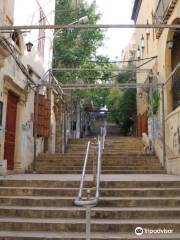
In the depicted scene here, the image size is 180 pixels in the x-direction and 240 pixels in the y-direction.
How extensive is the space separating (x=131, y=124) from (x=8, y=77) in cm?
2032

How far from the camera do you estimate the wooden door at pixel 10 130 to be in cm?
1185

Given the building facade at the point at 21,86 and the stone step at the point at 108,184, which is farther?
the building facade at the point at 21,86

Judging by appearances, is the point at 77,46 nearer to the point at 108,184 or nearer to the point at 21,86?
the point at 21,86

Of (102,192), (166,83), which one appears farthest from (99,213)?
(166,83)

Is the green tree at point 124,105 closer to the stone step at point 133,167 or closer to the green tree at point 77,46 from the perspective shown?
the green tree at point 77,46

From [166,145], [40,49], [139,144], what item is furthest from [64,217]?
[139,144]

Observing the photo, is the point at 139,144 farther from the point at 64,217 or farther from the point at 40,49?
the point at 64,217

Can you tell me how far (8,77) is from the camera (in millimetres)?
11156

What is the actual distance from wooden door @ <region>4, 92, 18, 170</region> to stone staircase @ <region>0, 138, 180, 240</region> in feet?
11.0

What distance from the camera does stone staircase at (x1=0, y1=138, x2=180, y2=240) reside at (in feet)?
20.3

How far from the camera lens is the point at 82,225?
627 cm

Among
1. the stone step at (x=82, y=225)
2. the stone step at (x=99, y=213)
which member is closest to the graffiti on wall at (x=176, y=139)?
the stone step at (x=99, y=213)

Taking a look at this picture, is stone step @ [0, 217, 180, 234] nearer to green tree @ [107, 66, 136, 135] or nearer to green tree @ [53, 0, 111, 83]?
green tree @ [53, 0, 111, 83]

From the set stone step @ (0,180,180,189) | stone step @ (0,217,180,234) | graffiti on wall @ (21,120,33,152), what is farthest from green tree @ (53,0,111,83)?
stone step @ (0,217,180,234)
